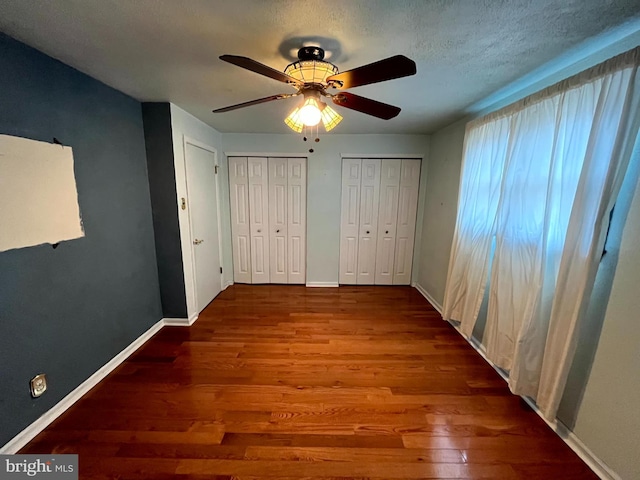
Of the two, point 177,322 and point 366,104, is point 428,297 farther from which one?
point 177,322

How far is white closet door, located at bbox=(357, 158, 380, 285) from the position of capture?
11.9 feet

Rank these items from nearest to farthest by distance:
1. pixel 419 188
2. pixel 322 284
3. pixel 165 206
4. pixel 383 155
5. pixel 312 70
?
1. pixel 312 70
2. pixel 165 206
3. pixel 383 155
4. pixel 419 188
5. pixel 322 284

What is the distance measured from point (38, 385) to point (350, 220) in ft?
11.1

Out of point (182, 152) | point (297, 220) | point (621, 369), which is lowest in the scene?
point (621, 369)

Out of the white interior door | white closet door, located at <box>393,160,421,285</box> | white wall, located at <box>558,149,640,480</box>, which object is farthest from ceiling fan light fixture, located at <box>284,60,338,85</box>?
white closet door, located at <box>393,160,421,285</box>

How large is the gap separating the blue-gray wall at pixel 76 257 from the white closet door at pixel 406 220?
323 cm

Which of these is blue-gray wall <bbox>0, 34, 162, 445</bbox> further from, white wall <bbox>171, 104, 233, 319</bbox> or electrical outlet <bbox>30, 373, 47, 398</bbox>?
white wall <bbox>171, 104, 233, 319</bbox>

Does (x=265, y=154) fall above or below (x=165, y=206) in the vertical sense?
above

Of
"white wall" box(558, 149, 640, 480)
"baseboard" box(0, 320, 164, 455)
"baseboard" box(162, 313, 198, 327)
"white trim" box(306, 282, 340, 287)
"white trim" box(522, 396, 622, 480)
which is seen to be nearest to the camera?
"white wall" box(558, 149, 640, 480)

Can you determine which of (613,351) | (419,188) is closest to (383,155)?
(419,188)

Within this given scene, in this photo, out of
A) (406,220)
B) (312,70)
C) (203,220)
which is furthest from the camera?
(406,220)

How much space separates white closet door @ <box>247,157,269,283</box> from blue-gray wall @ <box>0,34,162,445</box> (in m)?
1.46

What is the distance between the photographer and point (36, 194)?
1452mm

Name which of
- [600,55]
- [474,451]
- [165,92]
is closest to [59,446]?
[474,451]
